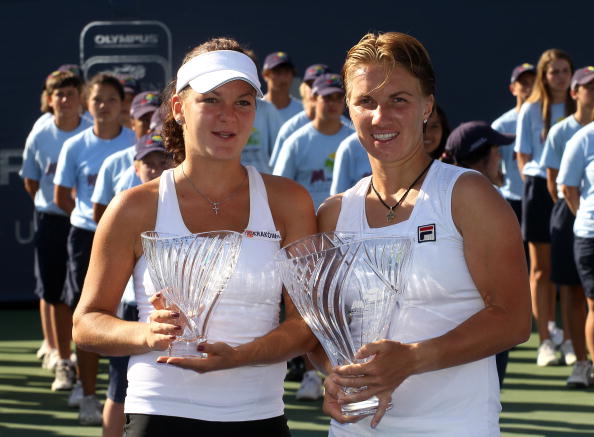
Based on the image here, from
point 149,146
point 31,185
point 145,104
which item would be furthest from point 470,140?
point 31,185

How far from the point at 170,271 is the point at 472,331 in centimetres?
63

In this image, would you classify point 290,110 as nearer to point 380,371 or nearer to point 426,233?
point 426,233

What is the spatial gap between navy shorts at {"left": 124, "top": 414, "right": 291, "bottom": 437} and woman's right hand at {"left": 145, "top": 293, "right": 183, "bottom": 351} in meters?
0.23

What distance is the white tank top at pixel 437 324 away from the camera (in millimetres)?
2393

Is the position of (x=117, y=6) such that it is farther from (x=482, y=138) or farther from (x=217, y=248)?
(x=217, y=248)

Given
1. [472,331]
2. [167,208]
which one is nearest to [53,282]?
[167,208]

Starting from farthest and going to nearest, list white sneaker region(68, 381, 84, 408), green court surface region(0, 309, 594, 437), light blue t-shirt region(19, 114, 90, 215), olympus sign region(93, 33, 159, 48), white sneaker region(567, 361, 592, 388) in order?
1. olympus sign region(93, 33, 159, 48)
2. light blue t-shirt region(19, 114, 90, 215)
3. white sneaker region(567, 361, 592, 388)
4. white sneaker region(68, 381, 84, 408)
5. green court surface region(0, 309, 594, 437)

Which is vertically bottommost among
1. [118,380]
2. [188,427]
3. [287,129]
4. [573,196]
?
[118,380]

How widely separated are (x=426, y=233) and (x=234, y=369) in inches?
20.6

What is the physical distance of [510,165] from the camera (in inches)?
340

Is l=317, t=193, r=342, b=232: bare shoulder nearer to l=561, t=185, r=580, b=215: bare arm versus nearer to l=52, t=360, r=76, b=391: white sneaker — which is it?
l=561, t=185, r=580, b=215: bare arm

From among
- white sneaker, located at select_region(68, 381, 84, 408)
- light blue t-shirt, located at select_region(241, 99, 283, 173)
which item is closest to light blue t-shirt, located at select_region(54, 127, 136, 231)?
white sneaker, located at select_region(68, 381, 84, 408)

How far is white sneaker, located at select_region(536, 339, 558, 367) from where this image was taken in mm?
7355

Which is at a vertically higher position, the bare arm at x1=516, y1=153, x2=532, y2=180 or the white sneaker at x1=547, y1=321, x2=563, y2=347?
the bare arm at x1=516, y1=153, x2=532, y2=180
